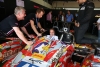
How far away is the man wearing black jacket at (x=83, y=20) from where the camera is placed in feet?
9.43

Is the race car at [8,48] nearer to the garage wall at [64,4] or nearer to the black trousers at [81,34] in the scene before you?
the black trousers at [81,34]

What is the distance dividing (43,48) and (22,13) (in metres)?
0.72

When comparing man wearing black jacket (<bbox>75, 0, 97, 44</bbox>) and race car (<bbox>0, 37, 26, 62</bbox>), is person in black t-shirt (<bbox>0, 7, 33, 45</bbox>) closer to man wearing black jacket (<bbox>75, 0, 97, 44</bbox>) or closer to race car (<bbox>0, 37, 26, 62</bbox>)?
race car (<bbox>0, 37, 26, 62</bbox>)

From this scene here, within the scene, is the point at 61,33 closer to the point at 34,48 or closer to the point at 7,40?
the point at 34,48

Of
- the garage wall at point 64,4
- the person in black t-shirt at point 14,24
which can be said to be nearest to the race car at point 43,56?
the person in black t-shirt at point 14,24

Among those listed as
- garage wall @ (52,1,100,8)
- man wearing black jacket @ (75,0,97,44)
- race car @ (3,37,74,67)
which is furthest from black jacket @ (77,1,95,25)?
garage wall @ (52,1,100,8)

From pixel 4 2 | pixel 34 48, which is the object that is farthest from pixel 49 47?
pixel 4 2

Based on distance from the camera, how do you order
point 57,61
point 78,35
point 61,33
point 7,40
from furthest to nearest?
point 78,35 < point 61,33 < point 7,40 < point 57,61

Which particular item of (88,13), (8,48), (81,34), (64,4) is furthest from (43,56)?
(64,4)

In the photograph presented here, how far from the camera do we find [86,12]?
2881 mm

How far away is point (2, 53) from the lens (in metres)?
1.98

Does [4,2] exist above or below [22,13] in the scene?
above

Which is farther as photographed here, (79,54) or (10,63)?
(79,54)

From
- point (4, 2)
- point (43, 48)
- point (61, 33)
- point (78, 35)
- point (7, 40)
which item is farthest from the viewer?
point (4, 2)
